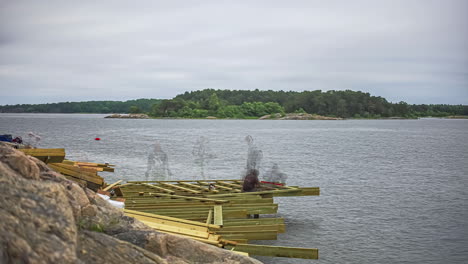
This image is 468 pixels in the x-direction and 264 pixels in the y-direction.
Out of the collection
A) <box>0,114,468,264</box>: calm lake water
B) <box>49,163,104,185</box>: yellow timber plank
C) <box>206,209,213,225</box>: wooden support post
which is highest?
<box>49,163,104,185</box>: yellow timber plank

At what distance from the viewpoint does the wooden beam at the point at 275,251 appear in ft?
41.0

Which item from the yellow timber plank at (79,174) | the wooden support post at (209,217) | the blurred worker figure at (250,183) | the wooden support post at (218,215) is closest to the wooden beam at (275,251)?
the wooden support post at (218,215)

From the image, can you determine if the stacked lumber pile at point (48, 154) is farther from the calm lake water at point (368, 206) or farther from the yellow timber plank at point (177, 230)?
the calm lake water at point (368, 206)

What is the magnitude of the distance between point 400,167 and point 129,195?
34883 millimetres

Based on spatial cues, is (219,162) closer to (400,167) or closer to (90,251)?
(400,167)

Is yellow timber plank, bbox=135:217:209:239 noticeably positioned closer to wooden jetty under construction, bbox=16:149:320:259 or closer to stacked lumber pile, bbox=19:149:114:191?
wooden jetty under construction, bbox=16:149:320:259

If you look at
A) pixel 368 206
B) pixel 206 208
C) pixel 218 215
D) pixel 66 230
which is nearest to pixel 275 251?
pixel 218 215

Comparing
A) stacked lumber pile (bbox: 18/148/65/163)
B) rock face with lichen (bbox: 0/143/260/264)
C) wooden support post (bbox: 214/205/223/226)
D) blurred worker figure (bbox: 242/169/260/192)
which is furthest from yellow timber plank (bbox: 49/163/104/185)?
blurred worker figure (bbox: 242/169/260/192)

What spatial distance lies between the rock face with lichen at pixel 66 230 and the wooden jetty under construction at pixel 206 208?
2.24m

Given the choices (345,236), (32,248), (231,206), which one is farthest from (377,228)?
(32,248)

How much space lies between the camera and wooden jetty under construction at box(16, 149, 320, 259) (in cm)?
1185

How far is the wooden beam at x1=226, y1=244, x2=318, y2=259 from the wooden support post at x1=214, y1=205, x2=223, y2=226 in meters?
1.92

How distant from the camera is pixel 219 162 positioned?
4875cm

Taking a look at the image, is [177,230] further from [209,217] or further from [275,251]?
[209,217]
